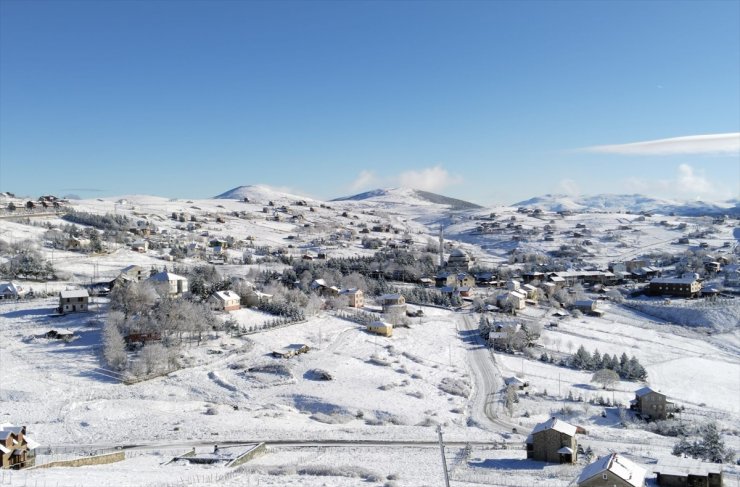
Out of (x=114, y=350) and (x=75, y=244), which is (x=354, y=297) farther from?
→ (x=75, y=244)

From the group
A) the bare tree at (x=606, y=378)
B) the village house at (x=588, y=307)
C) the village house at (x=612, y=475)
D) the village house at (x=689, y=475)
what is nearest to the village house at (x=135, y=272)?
the bare tree at (x=606, y=378)

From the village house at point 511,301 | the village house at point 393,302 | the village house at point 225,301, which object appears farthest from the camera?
the village house at point 511,301

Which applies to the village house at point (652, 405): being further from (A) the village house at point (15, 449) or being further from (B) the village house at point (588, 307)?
(A) the village house at point (15, 449)

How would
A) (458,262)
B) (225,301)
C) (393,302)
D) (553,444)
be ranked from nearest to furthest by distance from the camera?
1. (553,444)
2. (225,301)
3. (393,302)
4. (458,262)

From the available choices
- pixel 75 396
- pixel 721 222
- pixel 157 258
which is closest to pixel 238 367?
pixel 75 396

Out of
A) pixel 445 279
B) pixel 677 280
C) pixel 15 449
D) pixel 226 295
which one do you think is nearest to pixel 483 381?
pixel 226 295

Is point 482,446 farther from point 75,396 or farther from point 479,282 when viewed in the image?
point 479,282

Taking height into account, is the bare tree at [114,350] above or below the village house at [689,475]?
above
